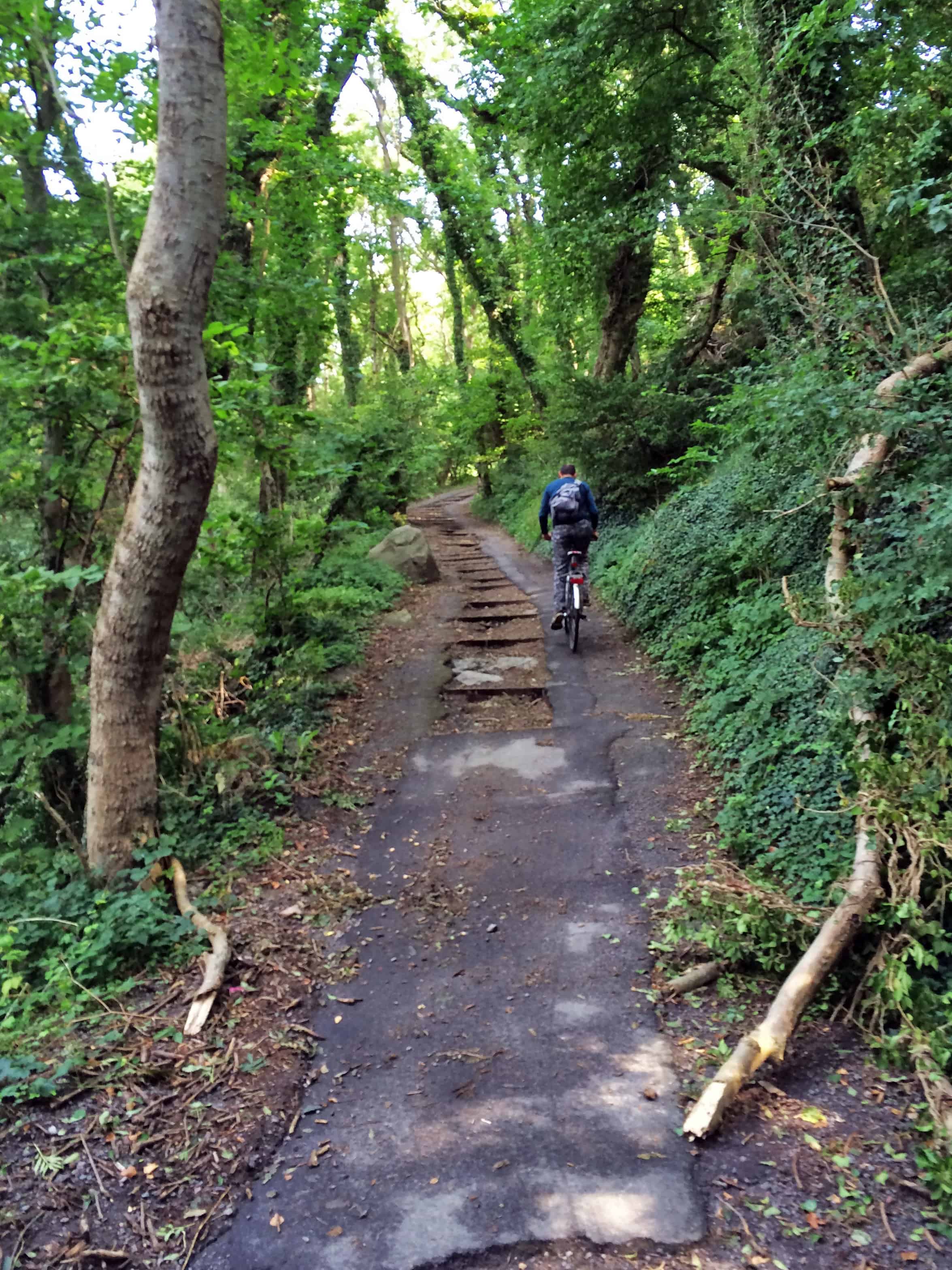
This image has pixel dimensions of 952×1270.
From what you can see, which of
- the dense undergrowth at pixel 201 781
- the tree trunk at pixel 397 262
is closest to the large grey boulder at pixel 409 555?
the dense undergrowth at pixel 201 781

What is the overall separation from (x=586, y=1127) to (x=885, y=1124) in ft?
3.65

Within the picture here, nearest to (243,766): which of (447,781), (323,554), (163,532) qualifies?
(447,781)

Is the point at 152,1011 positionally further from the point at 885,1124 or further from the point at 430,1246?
the point at 885,1124

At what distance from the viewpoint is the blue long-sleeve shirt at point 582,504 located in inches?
347

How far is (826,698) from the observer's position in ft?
15.7

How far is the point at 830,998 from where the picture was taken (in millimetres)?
3512

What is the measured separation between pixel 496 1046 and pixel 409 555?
1052 centimetres

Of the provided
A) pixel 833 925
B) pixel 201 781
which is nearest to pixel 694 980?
pixel 833 925

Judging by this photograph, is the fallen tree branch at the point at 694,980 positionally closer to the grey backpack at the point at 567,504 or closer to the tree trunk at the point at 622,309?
the grey backpack at the point at 567,504

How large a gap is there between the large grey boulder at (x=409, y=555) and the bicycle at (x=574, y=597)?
179 inches

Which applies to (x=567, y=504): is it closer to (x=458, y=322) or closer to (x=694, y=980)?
(x=694, y=980)

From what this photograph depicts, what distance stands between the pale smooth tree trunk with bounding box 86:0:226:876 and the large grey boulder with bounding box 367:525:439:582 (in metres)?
8.31

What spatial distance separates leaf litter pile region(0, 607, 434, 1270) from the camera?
2701mm

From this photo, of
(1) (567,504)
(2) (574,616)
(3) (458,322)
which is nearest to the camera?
(1) (567,504)
